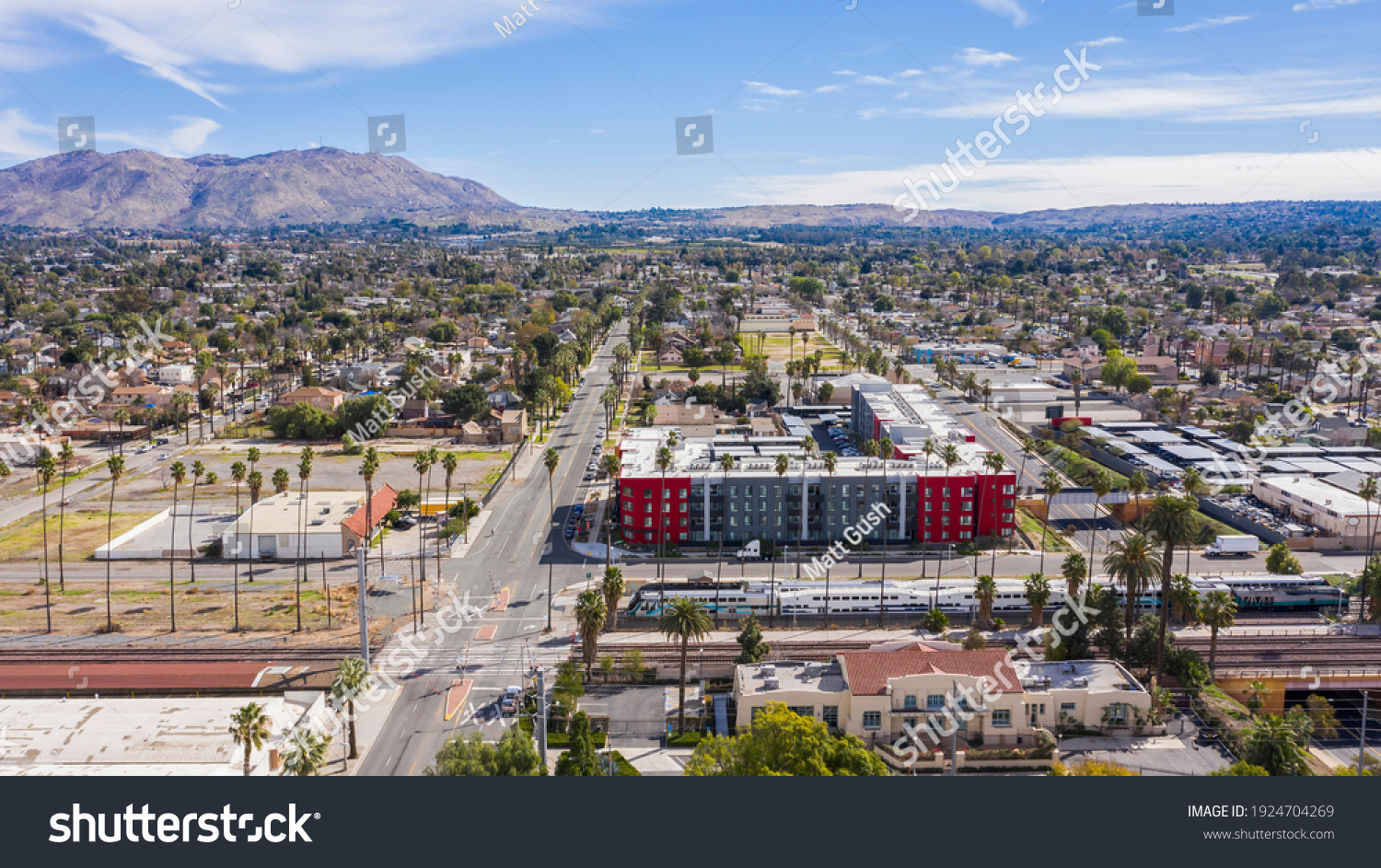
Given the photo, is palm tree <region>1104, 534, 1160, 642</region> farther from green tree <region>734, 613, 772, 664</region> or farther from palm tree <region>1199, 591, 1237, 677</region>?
green tree <region>734, 613, 772, 664</region>

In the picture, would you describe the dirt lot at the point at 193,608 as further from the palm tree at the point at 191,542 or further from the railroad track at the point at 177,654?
the railroad track at the point at 177,654

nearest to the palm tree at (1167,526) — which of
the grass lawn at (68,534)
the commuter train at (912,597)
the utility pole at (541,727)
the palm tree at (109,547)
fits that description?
the commuter train at (912,597)

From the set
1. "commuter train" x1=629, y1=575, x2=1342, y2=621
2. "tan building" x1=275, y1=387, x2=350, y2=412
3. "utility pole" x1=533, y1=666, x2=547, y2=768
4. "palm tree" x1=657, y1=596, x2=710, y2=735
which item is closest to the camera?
"utility pole" x1=533, y1=666, x2=547, y2=768

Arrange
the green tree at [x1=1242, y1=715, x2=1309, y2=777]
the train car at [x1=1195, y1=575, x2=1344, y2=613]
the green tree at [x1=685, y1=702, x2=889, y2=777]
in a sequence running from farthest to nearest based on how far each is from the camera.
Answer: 1. the train car at [x1=1195, y1=575, x2=1344, y2=613]
2. the green tree at [x1=1242, y1=715, x2=1309, y2=777]
3. the green tree at [x1=685, y1=702, x2=889, y2=777]

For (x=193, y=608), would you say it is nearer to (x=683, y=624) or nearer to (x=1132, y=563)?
(x=683, y=624)

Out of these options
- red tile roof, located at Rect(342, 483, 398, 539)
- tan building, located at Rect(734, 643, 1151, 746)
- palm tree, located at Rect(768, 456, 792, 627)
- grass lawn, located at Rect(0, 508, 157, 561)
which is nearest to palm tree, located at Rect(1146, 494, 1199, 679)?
tan building, located at Rect(734, 643, 1151, 746)

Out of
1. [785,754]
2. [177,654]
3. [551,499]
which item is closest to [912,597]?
[785,754]
